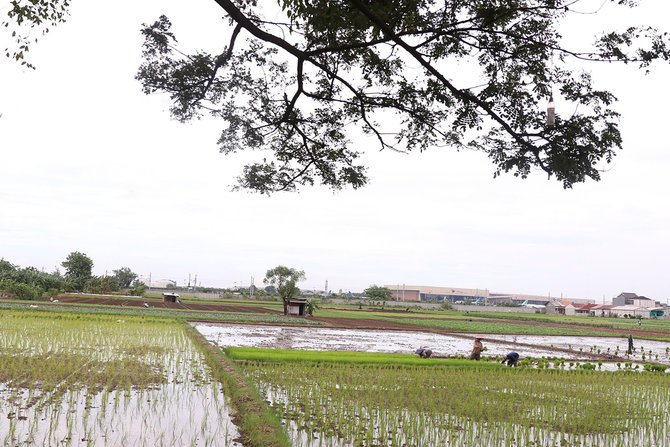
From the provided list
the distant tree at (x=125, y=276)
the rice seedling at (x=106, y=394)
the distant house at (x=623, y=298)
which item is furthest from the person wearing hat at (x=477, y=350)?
the distant house at (x=623, y=298)

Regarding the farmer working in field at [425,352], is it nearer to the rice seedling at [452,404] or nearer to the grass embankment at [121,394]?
the rice seedling at [452,404]

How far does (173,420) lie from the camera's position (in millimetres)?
5723

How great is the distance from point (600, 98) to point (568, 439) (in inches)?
163

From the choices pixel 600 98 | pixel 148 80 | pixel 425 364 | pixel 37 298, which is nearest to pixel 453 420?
pixel 600 98

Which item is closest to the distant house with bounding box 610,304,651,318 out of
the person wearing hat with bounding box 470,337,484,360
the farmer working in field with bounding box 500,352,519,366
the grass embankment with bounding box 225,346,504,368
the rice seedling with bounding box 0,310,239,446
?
the person wearing hat with bounding box 470,337,484,360

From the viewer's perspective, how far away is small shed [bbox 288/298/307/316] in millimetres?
32062

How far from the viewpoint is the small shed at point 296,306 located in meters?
32.1

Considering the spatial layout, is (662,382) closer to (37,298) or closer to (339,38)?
(339,38)

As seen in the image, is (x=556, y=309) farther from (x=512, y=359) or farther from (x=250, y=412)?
(x=250, y=412)

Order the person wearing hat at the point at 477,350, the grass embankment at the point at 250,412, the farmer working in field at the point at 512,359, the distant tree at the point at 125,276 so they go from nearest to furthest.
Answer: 1. the grass embankment at the point at 250,412
2. the farmer working in field at the point at 512,359
3. the person wearing hat at the point at 477,350
4. the distant tree at the point at 125,276

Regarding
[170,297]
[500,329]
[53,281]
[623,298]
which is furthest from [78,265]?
[623,298]

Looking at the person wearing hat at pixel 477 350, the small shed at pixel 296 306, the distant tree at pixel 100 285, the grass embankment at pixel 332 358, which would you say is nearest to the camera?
the grass embankment at pixel 332 358

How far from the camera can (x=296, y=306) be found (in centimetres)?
3272

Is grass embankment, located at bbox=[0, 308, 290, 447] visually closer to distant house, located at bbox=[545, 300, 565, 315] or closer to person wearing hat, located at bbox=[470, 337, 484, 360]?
person wearing hat, located at bbox=[470, 337, 484, 360]
